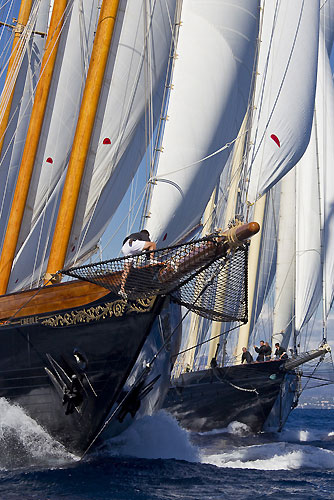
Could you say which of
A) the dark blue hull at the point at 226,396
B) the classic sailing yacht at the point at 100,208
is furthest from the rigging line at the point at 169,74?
the dark blue hull at the point at 226,396

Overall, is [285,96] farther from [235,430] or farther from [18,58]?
[235,430]

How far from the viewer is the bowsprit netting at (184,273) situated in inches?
579

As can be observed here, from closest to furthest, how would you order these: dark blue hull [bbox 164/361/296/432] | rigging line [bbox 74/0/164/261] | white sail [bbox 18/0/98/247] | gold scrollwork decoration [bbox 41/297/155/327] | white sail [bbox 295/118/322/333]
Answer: gold scrollwork decoration [bbox 41/297/155/327], rigging line [bbox 74/0/164/261], white sail [bbox 18/0/98/247], dark blue hull [bbox 164/361/296/432], white sail [bbox 295/118/322/333]

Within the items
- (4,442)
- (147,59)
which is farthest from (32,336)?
(147,59)

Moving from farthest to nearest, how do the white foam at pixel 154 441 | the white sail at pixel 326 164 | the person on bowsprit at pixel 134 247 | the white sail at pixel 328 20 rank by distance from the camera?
1. the white sail at pixel 328 20
2. the white sail at pixel 326 164
3. the white foam at pixel 154 441
4. the person on bowsprit at pixel 134 247

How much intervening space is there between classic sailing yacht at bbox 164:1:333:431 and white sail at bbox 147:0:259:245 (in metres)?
0.73

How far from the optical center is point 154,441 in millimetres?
18484

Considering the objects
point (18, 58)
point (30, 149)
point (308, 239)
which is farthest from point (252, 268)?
point (30, 149)

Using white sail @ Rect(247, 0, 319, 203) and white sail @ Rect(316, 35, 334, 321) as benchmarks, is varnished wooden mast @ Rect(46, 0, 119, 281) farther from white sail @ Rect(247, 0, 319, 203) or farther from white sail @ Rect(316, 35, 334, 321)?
white sail @ Rect(316, 35, 334, 321)

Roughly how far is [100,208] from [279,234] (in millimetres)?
19651

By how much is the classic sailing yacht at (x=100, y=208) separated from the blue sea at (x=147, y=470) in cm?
49

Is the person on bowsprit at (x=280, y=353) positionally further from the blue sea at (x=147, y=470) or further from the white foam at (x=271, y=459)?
the blue sea at (x=147, y=470)

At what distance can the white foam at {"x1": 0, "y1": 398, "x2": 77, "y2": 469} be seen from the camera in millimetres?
16609

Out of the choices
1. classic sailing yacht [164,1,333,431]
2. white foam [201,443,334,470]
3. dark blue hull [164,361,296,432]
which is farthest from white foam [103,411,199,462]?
dark blue hull [164,361,296,432]
